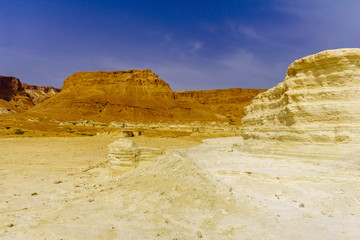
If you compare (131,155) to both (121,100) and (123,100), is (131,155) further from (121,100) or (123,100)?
(123,100)

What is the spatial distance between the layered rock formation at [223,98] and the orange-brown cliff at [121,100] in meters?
9.83

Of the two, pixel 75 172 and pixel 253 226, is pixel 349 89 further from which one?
pixel 75 172

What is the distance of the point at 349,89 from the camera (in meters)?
6.02

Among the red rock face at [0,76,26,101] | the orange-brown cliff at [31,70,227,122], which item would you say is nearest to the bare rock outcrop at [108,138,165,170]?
the orange-brown cliff at [31,70,227,122]

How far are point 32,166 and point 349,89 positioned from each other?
12.2 meters

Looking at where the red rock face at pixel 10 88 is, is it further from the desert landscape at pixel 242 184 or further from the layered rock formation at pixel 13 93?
the desert landscape at pixel 242 184

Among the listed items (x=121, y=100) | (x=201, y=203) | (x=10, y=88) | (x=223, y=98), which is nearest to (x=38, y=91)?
(x=10, y=88)

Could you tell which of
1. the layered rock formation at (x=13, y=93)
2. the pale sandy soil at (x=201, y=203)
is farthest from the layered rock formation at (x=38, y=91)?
the pale sandy soil at (x=201, y=203)

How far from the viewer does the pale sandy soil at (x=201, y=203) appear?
3.60 m

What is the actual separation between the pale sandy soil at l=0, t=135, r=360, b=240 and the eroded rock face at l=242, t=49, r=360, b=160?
50 cm

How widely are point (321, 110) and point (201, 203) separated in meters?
4.21

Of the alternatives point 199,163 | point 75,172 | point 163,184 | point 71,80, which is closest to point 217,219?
point 163,184

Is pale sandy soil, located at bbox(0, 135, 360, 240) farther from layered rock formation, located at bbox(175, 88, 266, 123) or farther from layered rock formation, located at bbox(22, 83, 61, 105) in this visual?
layered rock formation, located at bbox(22, 83, 61, 105)

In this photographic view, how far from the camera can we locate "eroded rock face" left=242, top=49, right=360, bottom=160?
5781 millimetres
